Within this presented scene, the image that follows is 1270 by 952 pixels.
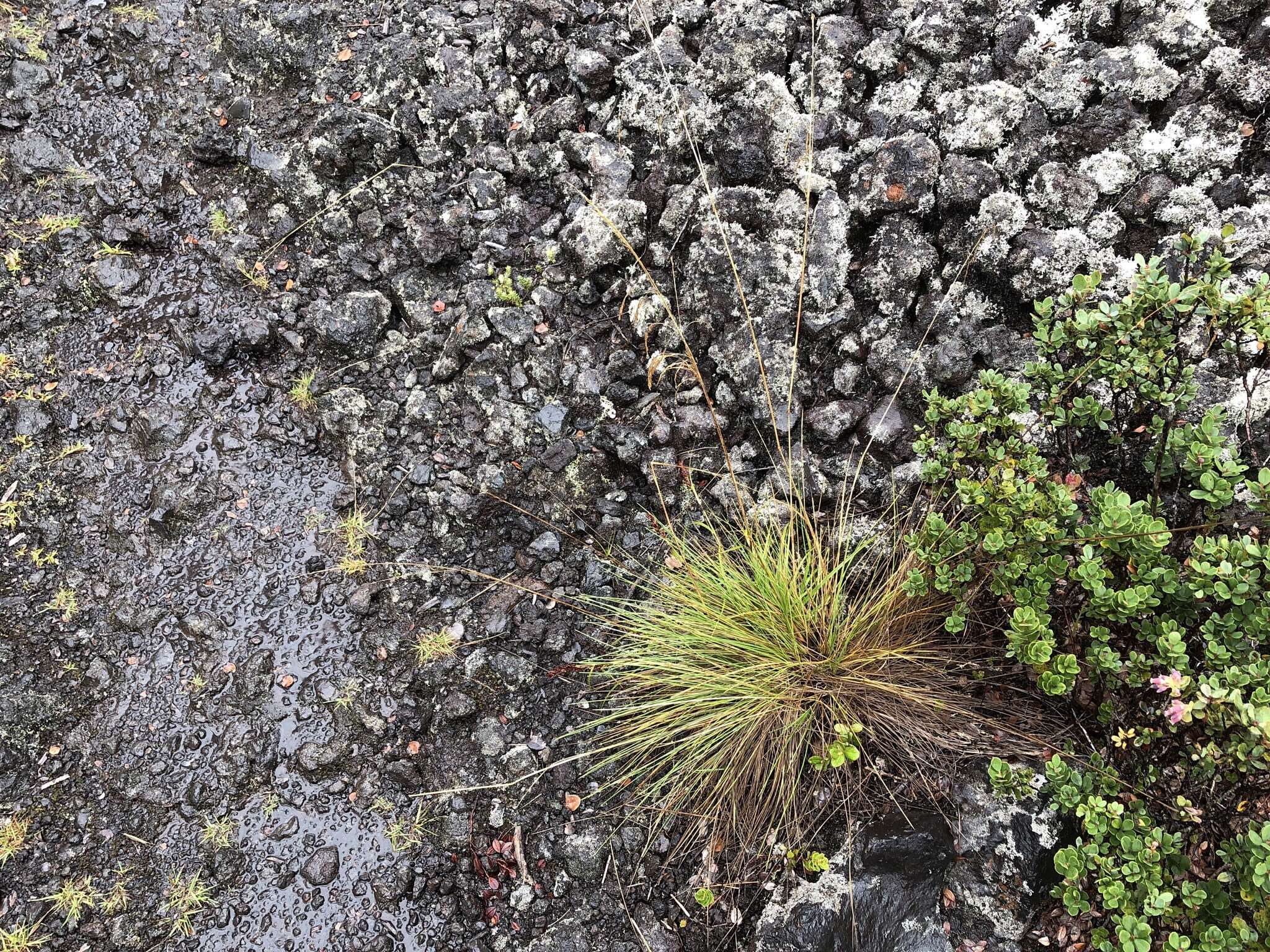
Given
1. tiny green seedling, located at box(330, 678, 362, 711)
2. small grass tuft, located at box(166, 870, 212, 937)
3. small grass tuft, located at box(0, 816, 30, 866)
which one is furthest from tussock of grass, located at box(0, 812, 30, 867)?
tiny green seedling, located at box(330, 678, 362, 711)

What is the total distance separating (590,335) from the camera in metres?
3.43

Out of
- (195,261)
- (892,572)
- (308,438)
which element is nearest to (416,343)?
(308,438)

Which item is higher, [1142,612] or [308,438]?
[1142,612]

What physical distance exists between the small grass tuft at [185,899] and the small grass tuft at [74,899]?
256mm

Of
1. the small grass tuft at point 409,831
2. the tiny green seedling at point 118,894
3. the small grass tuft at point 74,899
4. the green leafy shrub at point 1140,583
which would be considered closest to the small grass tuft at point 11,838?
the small grass tuft at point 74,899

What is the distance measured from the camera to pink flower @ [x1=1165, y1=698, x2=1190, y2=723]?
5.97 feet

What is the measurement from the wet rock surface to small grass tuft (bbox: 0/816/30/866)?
63 mm

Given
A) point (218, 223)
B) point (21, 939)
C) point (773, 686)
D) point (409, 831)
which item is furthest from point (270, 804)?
point (218, 223)

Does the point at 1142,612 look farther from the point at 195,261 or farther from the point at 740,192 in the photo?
the point at 195,261

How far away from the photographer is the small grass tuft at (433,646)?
10.1 feet

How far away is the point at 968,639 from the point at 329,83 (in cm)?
367

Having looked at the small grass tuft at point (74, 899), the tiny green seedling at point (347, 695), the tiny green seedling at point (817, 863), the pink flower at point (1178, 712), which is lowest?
the small grass tuft at point (74, 899)

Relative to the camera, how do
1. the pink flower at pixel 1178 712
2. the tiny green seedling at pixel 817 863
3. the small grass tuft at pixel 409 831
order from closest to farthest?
1. the pink flower at pixel 1178 712
2. the tiny green seedling at pixel 817 863
3. the small grass tuft at pixel 409 831

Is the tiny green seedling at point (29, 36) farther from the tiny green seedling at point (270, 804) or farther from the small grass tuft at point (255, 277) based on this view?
the tiny green seedling at point (270, 804)
